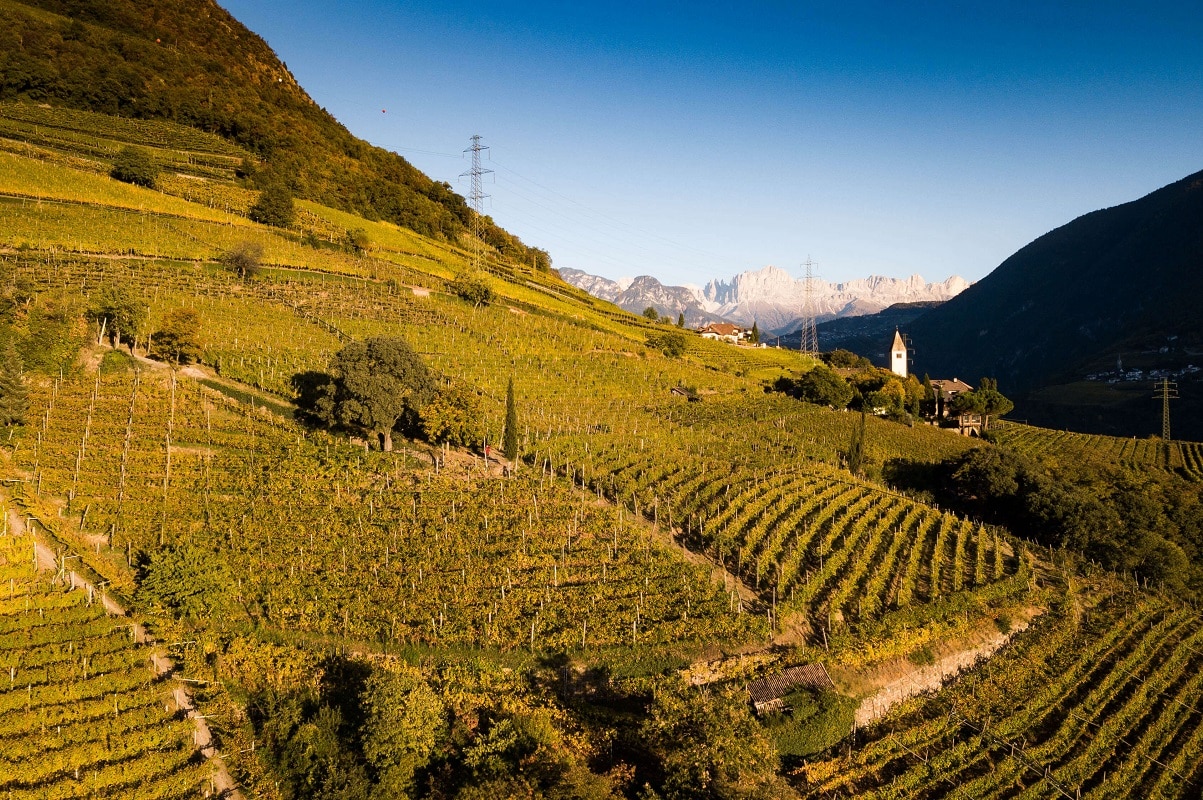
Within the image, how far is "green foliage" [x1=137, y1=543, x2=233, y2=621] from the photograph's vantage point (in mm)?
19672

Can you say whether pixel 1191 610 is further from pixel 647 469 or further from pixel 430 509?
pixel 430 509

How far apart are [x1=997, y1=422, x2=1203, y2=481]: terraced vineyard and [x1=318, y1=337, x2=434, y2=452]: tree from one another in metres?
61.6

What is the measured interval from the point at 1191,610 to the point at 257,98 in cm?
13429

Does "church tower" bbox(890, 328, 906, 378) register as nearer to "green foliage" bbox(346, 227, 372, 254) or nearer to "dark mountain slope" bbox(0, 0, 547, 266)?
"dark mountain slope" bbox(0, 0, 547, 266)

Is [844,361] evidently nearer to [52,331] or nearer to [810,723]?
[810,723]

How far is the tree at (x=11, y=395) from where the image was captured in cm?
2717

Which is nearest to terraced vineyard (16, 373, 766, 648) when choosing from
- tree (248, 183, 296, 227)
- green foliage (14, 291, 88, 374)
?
green foliage (14, 291, 88, 374)

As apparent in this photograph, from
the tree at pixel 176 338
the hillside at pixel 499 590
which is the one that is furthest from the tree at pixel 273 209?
the tree at pixel 176 338

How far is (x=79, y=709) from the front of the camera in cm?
1494

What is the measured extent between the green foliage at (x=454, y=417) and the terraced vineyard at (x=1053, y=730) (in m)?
24.8

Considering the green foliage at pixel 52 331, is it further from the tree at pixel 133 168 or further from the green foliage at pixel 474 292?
the green foliage at pixel 474 292

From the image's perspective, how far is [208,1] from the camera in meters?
122

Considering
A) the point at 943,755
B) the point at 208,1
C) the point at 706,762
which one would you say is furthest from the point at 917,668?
the point at 208,1

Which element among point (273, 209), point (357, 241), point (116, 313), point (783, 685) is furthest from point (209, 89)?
point (783, 685)
